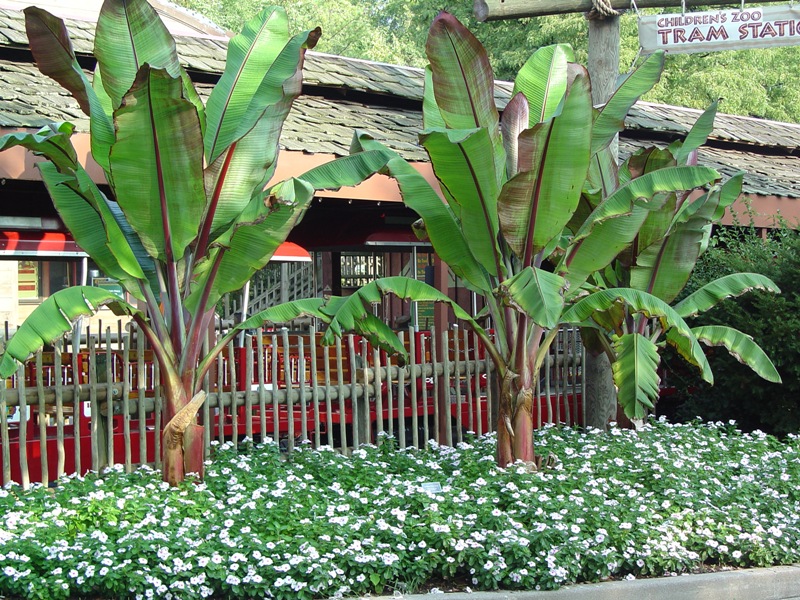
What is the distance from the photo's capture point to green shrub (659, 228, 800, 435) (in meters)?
9.47

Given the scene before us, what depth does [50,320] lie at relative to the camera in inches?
235

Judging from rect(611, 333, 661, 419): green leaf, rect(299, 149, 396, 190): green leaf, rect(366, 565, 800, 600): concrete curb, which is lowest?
rect(366, 565, 800, 600): concrete curb

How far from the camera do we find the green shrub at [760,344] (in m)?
9.47

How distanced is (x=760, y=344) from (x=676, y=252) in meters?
1.53

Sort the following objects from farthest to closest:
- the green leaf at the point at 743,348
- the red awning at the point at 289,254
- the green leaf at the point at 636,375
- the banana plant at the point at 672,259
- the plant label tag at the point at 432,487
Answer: the red awning at the point at 289,254 < the banana plant at the point at 672,259 < the green leaf at the point at 743,348 < the green leaf at the point at 636,375 < the plant label tag at the point at 432,487

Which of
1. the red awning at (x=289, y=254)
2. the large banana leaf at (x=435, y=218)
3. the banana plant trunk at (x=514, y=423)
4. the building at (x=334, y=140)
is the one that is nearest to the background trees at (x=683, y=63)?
the building at (x=334, y=140)

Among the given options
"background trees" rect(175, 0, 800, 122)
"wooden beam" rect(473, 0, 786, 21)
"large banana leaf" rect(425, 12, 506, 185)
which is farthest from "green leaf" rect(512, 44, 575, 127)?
"background trees" rect(175, 0, 800, 122)

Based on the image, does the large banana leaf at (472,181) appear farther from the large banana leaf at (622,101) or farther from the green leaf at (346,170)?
the large banana leaf at (622,101)

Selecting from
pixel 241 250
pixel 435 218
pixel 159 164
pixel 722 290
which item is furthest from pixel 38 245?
pixel 722 290

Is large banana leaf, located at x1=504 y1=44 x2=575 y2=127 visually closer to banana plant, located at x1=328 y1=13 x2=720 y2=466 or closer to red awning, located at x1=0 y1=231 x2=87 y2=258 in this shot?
banana plant, located at x1=328 y1=13 x2=720 y2=466

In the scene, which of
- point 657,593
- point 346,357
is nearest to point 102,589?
point 657,593

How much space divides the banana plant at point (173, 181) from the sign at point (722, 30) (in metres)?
3.54

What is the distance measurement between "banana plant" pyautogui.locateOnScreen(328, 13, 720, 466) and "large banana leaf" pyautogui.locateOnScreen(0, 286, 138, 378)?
2431 mm

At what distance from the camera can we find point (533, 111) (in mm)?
7664
